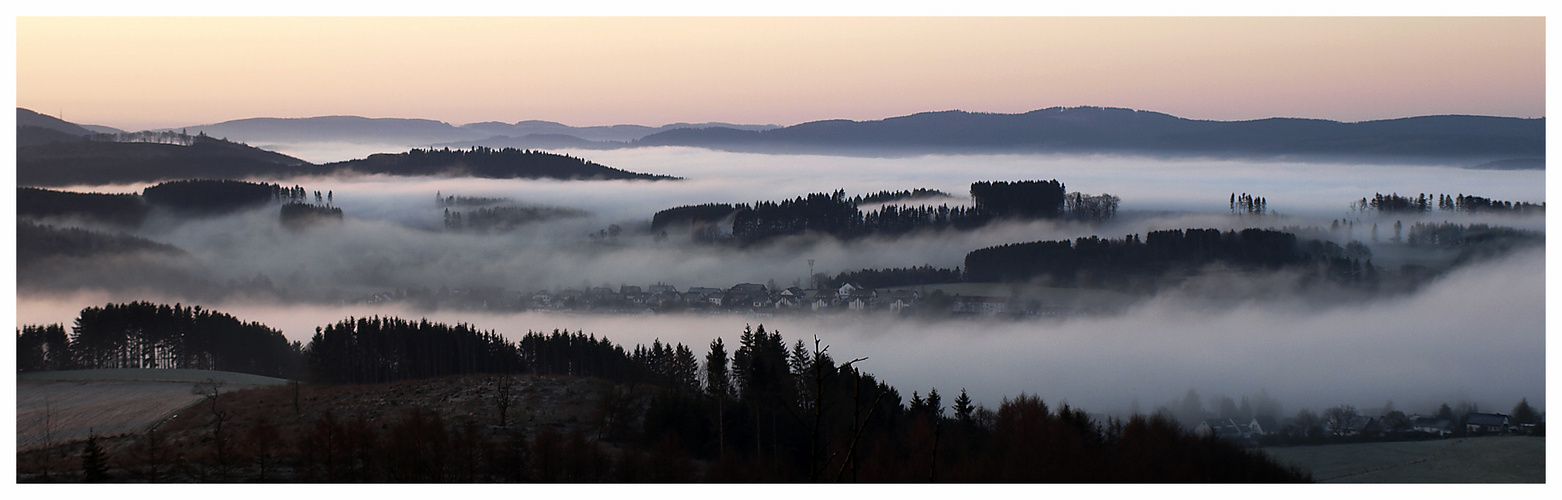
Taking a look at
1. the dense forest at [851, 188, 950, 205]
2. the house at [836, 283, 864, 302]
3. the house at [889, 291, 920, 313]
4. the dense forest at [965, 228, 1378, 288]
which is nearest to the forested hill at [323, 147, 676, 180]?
the dense forest at [851, 188, 950, 205]

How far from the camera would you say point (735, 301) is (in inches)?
1836

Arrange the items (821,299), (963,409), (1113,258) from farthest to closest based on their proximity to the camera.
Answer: (1113,258) → (821,299) → (963,409)

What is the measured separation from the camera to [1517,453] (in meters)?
25.8

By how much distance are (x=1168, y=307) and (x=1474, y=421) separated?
2298 centimetres

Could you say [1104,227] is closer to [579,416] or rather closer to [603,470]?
[579,416]

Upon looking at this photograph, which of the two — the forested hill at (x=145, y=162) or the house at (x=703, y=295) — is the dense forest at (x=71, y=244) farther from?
the house at (x=703, y=295)

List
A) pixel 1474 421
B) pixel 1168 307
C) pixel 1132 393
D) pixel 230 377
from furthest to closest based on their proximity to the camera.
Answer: pixel 1168 307 < pixel 1132 393 < pixel 230 377 < pixel 1474 421

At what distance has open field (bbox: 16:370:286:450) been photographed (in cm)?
2938

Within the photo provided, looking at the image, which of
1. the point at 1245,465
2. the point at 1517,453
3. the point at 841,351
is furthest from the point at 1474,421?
the point at 841,351

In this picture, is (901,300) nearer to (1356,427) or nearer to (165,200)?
(1356,427)

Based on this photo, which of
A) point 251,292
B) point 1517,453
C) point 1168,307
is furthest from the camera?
point 1168,307

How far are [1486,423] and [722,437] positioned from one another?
2309 centimetres

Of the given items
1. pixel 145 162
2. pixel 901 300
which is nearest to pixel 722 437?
pixel 901 300

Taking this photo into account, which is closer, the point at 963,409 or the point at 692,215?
the point at 963,409
